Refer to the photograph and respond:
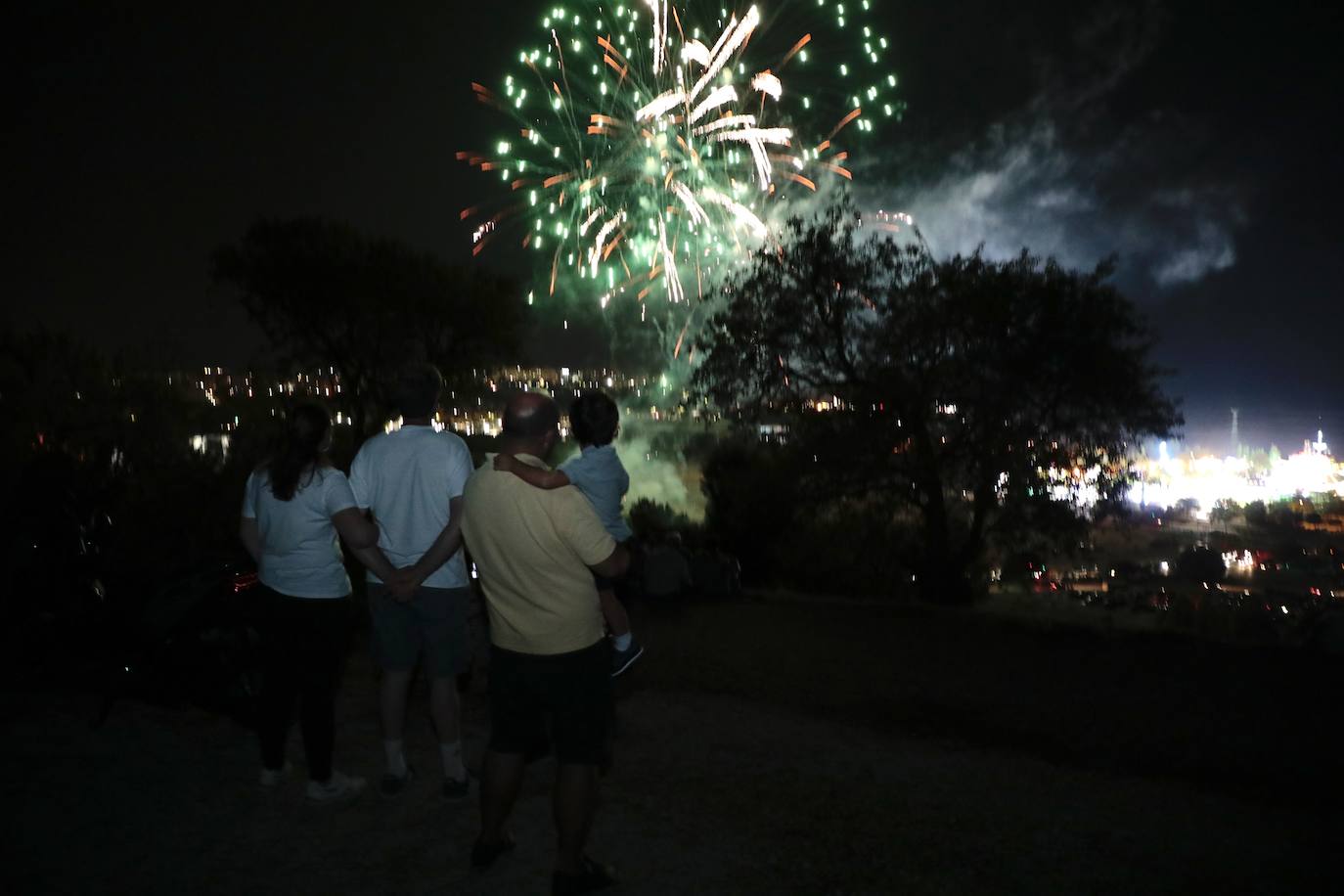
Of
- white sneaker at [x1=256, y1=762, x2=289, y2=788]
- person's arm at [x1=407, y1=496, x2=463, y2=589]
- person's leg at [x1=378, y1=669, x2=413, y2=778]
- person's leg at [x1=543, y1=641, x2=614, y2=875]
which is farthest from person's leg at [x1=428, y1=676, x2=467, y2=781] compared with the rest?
person's leg at [x1=543, y1=641, x2=614, y2=875]

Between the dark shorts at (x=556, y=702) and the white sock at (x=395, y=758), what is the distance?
1116mm

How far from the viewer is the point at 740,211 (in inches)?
746

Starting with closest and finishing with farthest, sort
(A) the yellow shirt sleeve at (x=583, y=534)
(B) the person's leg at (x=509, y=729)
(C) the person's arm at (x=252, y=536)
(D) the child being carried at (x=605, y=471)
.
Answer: (A) the yellow shirt sleeve at (x=583, y=534)
(B) the person's leg at (x=509, y=729)
(C) the person's arm at (x=252, y=536)
(D) the child being carried at (x=605, y=471)

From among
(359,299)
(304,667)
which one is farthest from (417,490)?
(359,299)

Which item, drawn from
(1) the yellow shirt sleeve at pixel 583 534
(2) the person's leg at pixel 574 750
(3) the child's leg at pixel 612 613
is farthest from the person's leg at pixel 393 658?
(1) the yellow shirt sleeve at pixel 583 534

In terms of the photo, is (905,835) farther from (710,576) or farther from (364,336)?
(364,336)

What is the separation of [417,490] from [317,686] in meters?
1.02

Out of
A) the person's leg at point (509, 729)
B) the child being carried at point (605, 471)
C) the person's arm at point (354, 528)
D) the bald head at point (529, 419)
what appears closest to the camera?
the person's leg at point (509, 729)

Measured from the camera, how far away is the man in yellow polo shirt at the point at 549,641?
3.58 m

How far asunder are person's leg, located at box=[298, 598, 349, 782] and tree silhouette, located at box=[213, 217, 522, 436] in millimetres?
20956

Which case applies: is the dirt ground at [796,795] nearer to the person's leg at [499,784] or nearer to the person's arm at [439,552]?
the person's leg at [499,784]

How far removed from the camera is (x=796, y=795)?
4637 millimetres

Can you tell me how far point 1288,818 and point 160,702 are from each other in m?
5.84

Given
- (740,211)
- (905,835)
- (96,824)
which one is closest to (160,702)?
(96,824)
